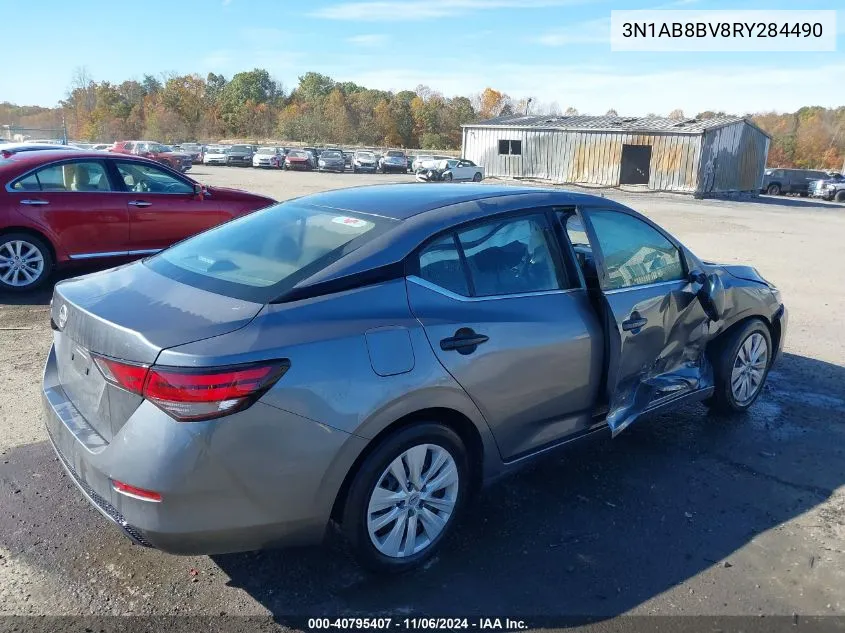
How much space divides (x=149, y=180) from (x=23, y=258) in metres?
1.68

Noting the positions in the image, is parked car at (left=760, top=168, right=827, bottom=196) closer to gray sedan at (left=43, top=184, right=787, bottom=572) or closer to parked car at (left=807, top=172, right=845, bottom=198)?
parked car at (left=807, top=172, right=845, bottom=198)

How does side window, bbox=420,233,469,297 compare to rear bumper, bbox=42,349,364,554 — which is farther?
side window, bbox=420,233,469,297

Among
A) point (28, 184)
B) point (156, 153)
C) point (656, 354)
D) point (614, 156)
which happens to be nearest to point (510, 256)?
point (656, 354)

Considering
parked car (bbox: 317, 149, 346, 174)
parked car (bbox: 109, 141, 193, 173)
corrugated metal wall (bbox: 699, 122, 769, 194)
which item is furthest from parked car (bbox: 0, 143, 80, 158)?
parked car (bbox: 317, 149, 346, 174)

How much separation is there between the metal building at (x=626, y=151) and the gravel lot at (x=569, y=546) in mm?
31706

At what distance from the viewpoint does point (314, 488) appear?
2.62 metres

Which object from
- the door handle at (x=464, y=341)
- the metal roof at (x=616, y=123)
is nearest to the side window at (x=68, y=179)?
the door handle at (x=464, y=341)

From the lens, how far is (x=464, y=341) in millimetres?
3021

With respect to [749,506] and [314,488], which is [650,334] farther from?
[314,488]

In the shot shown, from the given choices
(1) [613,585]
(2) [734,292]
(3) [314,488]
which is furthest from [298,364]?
(2) [734,292]

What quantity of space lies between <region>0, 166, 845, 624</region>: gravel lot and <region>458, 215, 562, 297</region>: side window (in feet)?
3.96

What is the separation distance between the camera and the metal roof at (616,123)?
3397cm

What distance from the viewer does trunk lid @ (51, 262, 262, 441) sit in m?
2.53

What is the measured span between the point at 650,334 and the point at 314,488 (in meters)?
2.33
